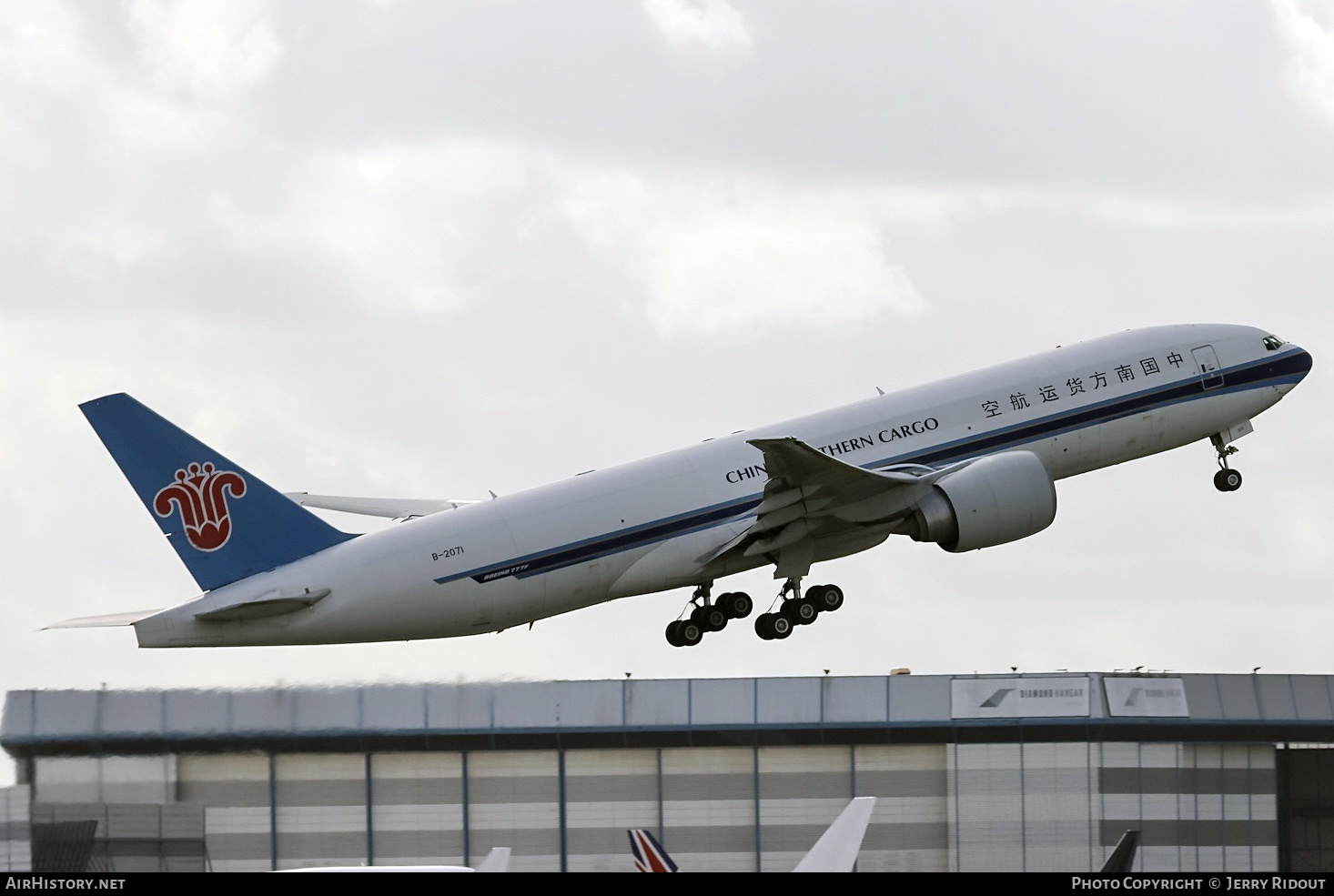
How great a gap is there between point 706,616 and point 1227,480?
1509 centimetres

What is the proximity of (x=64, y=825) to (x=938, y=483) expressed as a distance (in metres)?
23.3

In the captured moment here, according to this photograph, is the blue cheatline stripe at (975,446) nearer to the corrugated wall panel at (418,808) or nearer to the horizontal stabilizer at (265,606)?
the horizontal stabilizer at (265,606)

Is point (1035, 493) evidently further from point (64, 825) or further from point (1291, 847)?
point (64, 825)

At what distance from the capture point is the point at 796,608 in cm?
5319

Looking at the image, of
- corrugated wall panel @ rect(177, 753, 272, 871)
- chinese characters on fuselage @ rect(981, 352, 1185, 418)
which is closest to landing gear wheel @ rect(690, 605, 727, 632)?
chinese characters on fuselage @ rect(981, 352, 1185, 418)

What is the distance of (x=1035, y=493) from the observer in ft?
167

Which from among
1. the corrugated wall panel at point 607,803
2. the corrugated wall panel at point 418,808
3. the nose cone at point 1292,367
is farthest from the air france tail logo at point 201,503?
the nose cone at point 1292,367

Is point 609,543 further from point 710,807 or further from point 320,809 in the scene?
point 320,809

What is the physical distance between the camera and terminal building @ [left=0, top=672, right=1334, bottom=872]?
2232 inches

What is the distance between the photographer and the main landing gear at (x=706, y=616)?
179 feet

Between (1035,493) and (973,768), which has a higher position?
(1035,493)

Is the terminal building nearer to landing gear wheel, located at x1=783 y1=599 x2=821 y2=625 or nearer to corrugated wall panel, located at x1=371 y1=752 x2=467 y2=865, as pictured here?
corrugated wall panel, located at x1=371 y1=752 x2=467 y2=865
